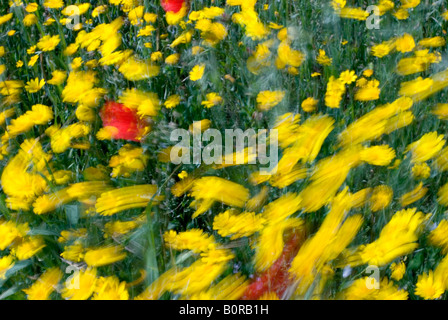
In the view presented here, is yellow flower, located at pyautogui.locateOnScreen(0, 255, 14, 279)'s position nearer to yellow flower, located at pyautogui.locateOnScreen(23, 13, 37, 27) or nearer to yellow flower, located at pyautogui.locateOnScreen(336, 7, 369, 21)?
yellow flower, located at pyautogui.locateOnScreen(23, 13, 37, 27)

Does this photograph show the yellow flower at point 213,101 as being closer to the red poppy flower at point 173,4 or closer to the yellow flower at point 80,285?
the red poppy flower at point 173,4

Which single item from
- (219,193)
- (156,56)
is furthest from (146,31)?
(219,193)

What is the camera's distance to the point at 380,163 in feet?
3.38

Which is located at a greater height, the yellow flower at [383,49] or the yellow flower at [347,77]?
the yellow flower at [383,49]

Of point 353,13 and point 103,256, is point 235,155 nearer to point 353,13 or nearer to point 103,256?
point 103,256

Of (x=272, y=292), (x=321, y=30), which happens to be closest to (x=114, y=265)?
(x=272, y=292)

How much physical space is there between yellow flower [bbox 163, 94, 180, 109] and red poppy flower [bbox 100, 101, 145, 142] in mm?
80

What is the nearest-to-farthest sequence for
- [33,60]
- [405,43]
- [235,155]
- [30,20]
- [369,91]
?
[235,155]
[369,91]
[405,43]
[33,60]
[30,20]

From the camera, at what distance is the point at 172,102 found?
1.32 m

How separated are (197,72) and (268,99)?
8.6 inches

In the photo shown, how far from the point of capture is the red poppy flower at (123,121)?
123cm

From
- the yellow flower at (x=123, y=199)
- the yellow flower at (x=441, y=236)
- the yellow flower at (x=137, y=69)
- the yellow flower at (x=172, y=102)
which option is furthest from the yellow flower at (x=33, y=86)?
the yellow flower at (x=441, y=236)

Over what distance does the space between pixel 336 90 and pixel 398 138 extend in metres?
0.19

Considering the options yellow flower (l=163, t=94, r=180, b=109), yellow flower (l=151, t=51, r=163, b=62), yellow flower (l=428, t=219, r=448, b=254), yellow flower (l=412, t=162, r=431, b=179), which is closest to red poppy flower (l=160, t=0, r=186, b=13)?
yellow flower (l=151, t=51, r=163, b=62)
